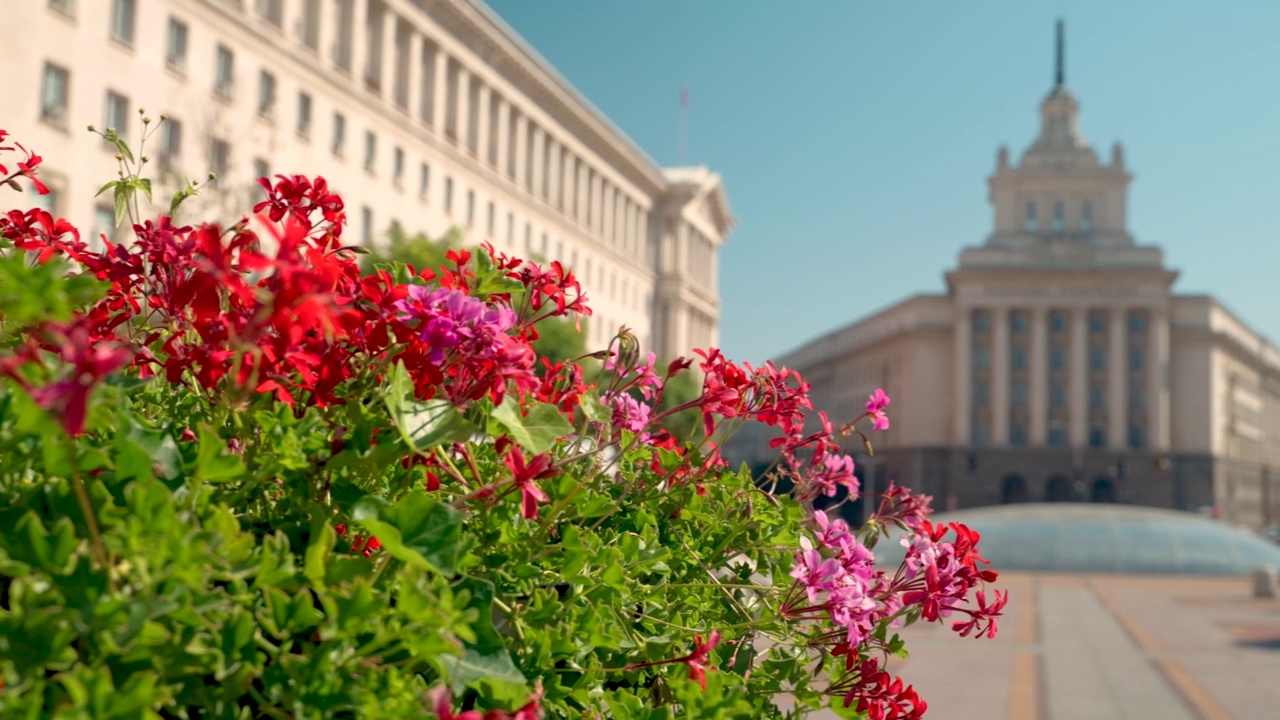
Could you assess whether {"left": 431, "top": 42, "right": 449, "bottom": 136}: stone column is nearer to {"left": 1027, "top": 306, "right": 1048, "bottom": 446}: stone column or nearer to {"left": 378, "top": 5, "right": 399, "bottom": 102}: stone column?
{"left": 378, "top": 5, "right": 399, "bottom": 102}: stone column

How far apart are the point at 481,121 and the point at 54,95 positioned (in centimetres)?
2971

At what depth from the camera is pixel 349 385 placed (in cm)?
190

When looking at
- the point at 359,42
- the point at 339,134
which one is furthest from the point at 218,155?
the point at 359,42

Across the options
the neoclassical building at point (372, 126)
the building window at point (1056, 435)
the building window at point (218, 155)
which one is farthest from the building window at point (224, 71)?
the building window at point (1056, 435)

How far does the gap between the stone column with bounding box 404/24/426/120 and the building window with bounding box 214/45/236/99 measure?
1378 centimetres

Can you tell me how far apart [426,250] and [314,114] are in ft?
25.7

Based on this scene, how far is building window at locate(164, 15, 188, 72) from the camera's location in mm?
33844

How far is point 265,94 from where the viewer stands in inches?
1547

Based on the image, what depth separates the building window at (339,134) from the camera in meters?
43.8

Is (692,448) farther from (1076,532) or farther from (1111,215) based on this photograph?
(1111,215)

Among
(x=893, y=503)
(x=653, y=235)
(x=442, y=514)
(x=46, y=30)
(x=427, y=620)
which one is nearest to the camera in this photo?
(x=427, y=620)

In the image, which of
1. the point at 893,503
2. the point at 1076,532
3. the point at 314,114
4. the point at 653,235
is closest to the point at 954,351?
the point at 653,235

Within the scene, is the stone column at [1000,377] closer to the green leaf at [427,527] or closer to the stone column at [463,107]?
the stone column at [463,107]

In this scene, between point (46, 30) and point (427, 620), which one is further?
point (46, 30)
